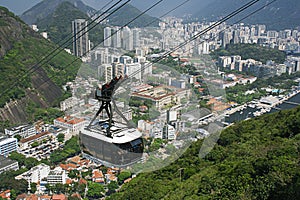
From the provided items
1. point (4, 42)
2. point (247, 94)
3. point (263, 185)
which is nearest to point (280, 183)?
point (263, 185)

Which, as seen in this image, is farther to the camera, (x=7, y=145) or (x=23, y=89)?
(x=23, y=89)

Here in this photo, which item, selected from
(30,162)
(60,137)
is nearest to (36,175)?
(30,162)

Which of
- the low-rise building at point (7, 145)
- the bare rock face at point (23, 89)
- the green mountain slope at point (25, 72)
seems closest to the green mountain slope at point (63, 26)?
the green mountain slope at point (25, 72)

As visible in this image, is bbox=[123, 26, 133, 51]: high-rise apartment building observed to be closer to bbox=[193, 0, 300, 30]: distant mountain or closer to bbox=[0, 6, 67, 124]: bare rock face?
bbox=[0, 6, 67, 124]: bare rock face

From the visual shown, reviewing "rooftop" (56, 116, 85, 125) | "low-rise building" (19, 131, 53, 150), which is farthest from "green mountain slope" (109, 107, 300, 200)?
"rooftop" (56, 116, 85, 125)

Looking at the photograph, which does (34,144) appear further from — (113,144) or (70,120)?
(113,144)

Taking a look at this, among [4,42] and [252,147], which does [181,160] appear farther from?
[4,42]

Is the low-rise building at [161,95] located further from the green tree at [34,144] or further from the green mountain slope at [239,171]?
the green tree at [34,144]
